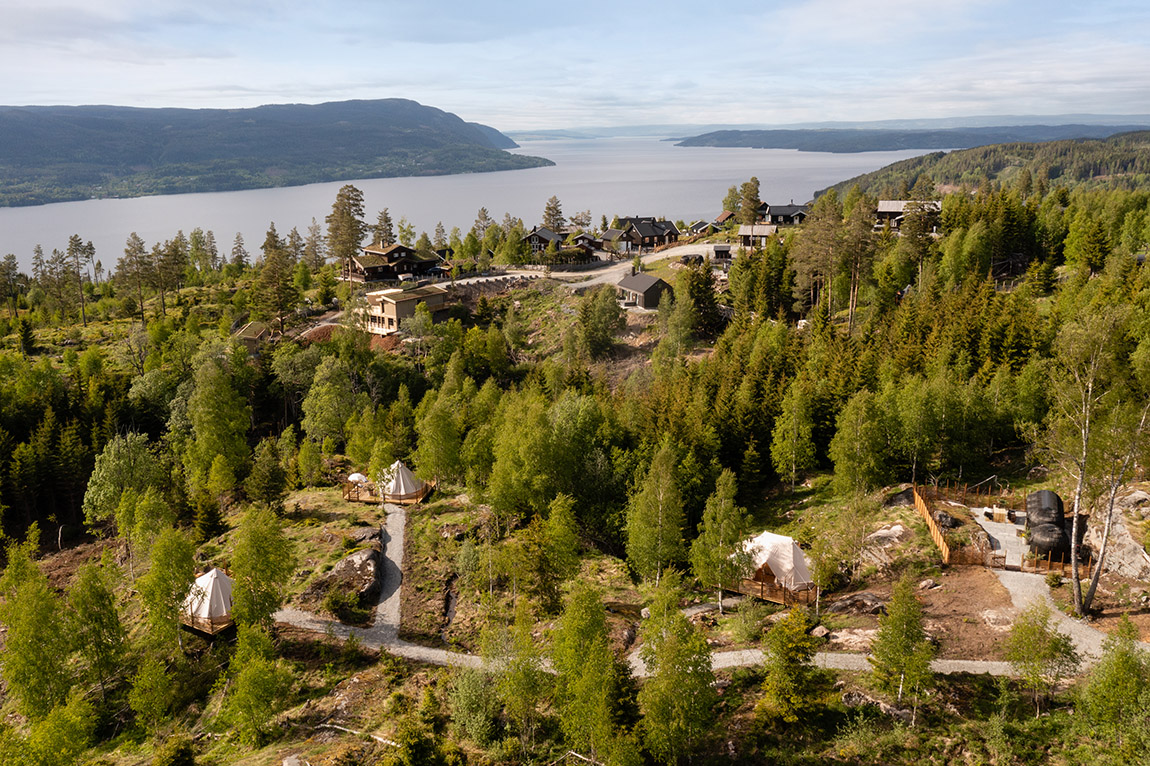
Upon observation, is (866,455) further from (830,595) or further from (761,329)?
(761,329)

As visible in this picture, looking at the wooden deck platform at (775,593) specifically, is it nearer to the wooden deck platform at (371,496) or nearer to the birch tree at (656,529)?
the birch tree at (656,529)

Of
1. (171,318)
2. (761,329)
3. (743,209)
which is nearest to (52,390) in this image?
(171,318)

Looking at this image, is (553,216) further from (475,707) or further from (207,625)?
(475,707)

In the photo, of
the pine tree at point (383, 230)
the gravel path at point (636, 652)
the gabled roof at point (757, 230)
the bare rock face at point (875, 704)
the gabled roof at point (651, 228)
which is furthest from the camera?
the gabled roof at point (651, 228)

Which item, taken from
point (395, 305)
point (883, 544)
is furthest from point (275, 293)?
point (883, 544)

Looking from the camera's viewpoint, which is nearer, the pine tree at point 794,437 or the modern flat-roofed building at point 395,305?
the pine tree at point 794,437

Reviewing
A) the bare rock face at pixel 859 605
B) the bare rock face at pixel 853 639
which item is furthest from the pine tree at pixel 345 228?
the bare rock face at pixel 853 639

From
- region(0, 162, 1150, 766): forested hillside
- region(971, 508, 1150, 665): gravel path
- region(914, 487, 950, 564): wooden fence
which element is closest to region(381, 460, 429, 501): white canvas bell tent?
region(0, 162, 1150, 766): forested hillside
